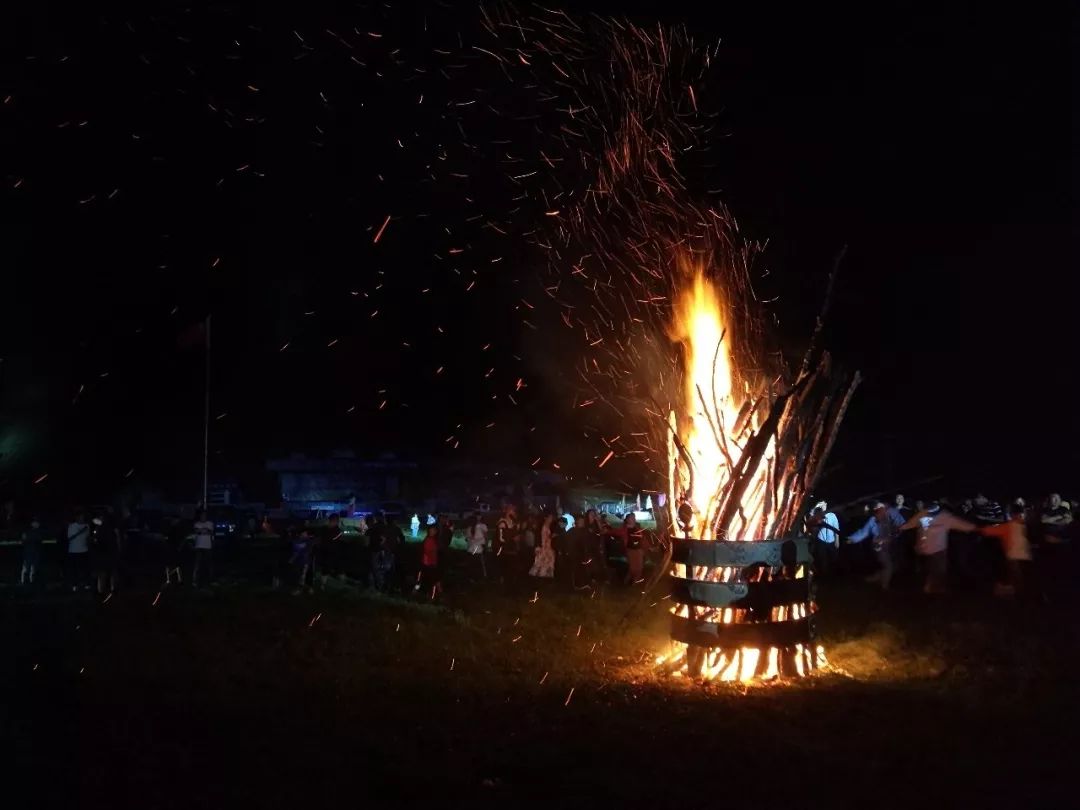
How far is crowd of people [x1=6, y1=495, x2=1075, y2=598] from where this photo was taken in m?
13.6

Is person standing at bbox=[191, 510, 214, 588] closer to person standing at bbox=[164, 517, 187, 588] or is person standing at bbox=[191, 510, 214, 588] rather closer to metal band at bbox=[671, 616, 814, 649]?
person standing at bbox=[164, 517, 187, 588]

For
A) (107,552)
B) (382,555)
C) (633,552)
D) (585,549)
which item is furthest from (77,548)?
(633,552)

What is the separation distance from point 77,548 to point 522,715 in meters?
12.9

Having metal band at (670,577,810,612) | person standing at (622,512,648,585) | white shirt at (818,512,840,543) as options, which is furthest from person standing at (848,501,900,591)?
metal band at (670,577,810,612)

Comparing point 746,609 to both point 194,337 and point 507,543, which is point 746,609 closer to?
point 507,543

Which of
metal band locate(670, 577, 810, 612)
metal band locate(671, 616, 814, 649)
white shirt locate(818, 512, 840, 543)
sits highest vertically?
white shirt locate(818, 512, 840, 543)

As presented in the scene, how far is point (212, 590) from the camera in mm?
16812

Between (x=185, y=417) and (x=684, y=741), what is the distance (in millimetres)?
47861

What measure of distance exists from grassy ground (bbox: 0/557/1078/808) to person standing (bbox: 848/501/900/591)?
6.87 ft

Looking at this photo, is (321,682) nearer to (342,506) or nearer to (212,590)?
(212,590)

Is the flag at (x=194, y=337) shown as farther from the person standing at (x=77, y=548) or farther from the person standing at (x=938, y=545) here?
the person standing at (x=938, y=545)

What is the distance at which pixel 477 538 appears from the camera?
66.6 feet

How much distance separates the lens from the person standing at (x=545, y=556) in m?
18.5

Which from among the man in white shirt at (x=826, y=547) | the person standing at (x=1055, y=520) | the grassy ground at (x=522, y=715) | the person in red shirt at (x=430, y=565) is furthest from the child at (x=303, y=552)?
the person standing at (x=1055, y=520)
